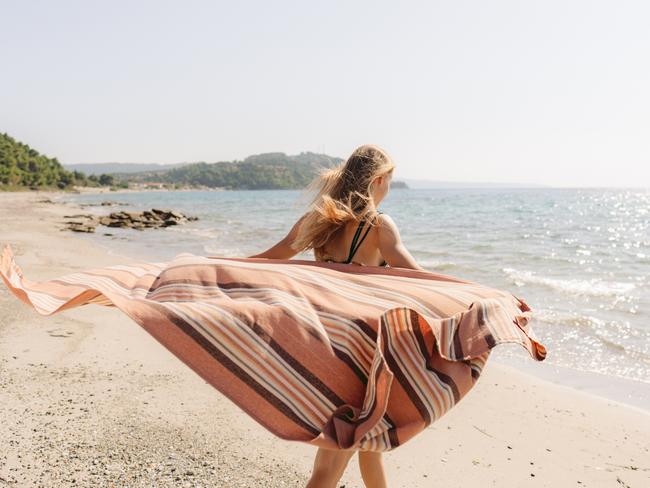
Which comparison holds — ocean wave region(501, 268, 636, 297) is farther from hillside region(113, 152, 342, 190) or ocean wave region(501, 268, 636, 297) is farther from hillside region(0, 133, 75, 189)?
hillside region(113, 152, 342, 190)

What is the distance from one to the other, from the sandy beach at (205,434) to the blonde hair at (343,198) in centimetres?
169

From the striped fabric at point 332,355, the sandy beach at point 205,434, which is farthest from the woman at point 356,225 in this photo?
the sandy beach at point 205,434

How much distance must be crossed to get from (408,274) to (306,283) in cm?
53

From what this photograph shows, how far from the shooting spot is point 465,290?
8.18 ft

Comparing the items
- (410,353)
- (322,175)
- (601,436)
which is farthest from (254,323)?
(601,436)

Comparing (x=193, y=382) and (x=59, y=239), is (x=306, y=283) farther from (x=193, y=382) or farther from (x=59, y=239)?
(x=59, y=239)

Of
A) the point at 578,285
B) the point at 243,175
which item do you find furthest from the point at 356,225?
the point at 243,175

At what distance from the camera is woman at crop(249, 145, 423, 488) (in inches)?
107

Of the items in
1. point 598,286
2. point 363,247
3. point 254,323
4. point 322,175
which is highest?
point 322,175

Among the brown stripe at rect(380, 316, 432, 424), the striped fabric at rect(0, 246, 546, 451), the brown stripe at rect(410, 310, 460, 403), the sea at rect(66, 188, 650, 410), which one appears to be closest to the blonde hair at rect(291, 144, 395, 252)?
the sea at rect(66, 188, 650, 410)

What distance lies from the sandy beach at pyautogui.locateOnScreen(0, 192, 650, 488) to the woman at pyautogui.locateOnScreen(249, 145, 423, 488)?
1368 millimetres

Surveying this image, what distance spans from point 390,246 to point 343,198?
35cm

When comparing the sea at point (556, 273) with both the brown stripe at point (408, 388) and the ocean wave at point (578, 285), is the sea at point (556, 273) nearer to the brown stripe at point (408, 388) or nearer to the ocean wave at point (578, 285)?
the ocean wave at point (578, 285)

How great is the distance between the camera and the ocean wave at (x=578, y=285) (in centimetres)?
1119
